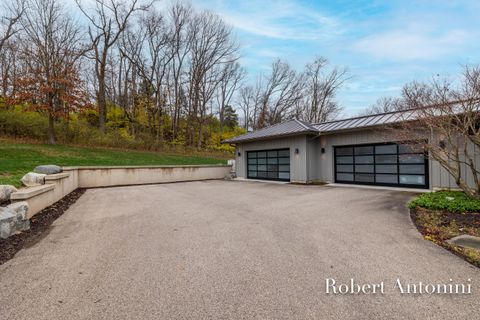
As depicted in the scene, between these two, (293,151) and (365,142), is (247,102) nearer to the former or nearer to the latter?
(293,151)

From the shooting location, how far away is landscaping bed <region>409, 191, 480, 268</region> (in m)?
3.39

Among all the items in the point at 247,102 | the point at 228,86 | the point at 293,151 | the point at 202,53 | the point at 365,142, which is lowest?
the point at 293,151

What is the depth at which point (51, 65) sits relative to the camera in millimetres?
15414

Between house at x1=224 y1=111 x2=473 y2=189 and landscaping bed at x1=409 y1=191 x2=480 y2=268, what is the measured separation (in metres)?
2.61

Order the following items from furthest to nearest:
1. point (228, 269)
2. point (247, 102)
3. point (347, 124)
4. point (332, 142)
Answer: point (247, 102) → point (332, 142) → point (347, 124) → point (228, 269)

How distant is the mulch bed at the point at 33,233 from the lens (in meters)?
3.43

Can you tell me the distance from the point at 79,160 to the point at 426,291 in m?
14.2

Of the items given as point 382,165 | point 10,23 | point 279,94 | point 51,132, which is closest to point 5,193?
point 382,165

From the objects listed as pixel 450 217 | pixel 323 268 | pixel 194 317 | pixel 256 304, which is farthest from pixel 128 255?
pixel 450 217

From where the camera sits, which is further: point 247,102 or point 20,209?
point 247,102

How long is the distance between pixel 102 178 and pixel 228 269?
10.5 meters

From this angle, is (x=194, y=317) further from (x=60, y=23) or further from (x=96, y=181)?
(x=60, y=23)

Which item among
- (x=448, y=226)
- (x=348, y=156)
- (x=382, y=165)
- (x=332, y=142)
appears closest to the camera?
(x=448, y=226)

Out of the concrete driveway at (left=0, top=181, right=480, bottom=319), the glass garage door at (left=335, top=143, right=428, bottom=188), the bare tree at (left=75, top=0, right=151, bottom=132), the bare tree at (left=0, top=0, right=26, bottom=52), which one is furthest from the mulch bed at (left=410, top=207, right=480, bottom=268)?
the bare tree at (left=0, top=0, right=26, bottom=52)
